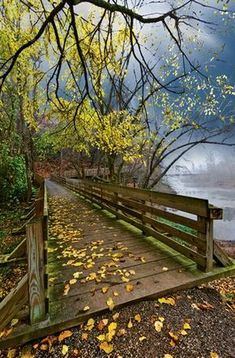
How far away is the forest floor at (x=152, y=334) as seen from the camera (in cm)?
229

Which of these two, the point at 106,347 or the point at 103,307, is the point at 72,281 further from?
the point at 106,347

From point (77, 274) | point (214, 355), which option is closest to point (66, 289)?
point (77, 274)

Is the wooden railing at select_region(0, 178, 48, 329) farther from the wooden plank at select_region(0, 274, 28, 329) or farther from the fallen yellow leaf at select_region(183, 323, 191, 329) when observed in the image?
the fallen yellow leaf at select_region(183, 323, 191, 329)

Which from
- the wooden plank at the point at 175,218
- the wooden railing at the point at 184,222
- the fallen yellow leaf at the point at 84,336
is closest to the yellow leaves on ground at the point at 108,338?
the fallen yellow leaf at the point at 84,336

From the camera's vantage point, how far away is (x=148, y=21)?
127 inches

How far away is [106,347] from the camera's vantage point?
235 centimetres

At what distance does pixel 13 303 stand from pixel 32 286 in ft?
0.81

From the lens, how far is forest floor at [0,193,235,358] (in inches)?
90.4

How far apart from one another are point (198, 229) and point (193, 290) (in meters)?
0.80

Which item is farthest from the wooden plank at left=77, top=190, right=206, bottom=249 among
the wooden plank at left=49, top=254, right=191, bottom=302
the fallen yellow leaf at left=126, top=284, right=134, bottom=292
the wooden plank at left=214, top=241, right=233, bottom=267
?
the fallen yellow leaf at left=126, top=284, right=134, bottom=292

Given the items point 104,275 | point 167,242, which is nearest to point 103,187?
point 167,242

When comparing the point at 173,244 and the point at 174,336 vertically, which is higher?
the point at 173,244

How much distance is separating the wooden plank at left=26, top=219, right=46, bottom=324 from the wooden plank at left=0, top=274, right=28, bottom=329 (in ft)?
0.22

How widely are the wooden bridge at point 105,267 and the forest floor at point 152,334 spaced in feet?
0.32
